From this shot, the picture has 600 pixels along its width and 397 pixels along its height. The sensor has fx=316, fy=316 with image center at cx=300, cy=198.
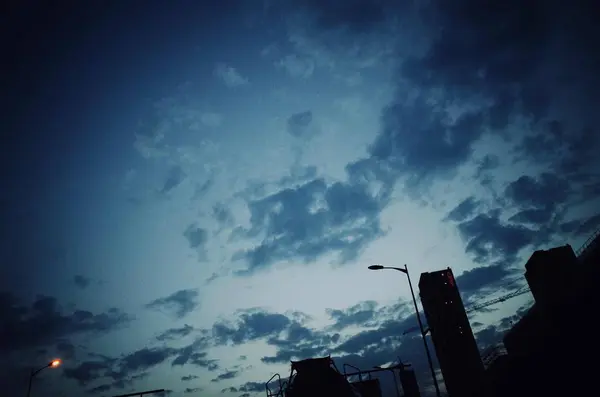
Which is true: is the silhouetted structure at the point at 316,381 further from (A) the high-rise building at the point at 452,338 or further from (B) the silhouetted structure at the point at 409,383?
(A) the high-rise building at the point at 452,338

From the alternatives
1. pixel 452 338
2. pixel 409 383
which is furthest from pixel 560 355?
pixel 452 338

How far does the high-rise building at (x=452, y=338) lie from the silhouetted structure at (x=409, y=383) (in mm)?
5933

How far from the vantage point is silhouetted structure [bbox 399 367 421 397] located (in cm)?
3594

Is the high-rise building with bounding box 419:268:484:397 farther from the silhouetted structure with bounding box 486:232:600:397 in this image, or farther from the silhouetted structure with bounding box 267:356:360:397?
the silhouetted structure with bounding box 267:356:360:397

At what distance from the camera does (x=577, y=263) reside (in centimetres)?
4166

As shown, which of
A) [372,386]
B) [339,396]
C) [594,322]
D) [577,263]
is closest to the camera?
[594,322]

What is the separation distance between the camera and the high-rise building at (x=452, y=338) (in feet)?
132

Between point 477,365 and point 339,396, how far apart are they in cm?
2785

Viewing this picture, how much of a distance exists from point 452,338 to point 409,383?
9830 mm

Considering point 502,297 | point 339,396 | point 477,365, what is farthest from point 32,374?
point 502,297

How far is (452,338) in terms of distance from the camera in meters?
42.1

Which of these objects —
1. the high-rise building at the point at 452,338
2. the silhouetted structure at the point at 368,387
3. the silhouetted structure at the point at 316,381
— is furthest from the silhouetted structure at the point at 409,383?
the silhouetted structure at the point at 316,381

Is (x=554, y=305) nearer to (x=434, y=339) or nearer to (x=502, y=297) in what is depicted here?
(x=434, y=339)

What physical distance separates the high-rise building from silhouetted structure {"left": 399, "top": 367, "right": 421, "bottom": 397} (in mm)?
5933
